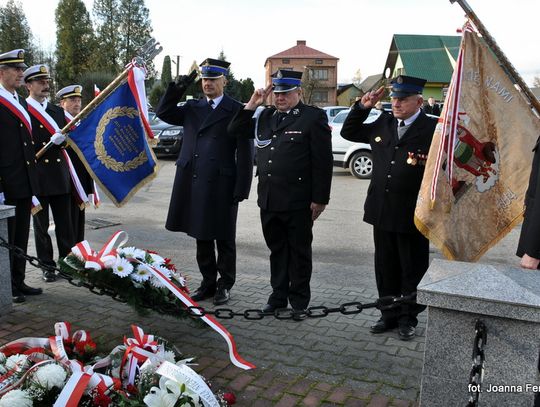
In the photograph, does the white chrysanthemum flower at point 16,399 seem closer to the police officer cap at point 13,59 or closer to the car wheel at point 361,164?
the police officer cap at point 13,59

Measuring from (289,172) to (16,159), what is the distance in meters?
2.66

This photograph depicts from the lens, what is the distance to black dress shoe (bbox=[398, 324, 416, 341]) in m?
4.16

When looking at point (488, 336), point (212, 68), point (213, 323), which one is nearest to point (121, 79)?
point (212, 68)

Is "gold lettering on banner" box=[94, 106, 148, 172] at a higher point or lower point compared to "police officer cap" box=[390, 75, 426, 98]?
lower

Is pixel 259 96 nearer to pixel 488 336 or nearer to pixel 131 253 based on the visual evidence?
pixel 131 253

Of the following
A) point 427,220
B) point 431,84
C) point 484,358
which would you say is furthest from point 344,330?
point 431,84

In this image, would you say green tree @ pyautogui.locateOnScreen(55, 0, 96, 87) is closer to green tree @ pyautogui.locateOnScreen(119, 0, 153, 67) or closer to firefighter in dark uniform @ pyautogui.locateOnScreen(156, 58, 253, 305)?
green tree @ pyautogui.locateOnScreen(119, 0, 153, 67)

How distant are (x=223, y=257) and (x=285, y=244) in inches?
28.5

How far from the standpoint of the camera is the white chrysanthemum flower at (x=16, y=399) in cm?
263

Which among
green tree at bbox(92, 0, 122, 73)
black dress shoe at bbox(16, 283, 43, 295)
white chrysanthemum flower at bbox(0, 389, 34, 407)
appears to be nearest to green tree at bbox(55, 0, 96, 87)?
green tree at bbox(92, 0, 122, 73)

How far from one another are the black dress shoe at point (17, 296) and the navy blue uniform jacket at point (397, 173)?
3374 mm

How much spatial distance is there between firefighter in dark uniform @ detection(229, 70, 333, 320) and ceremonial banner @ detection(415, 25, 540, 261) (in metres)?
1.14

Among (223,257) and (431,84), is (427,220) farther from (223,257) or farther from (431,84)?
(431,84)

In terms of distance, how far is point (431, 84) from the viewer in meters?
36.4
